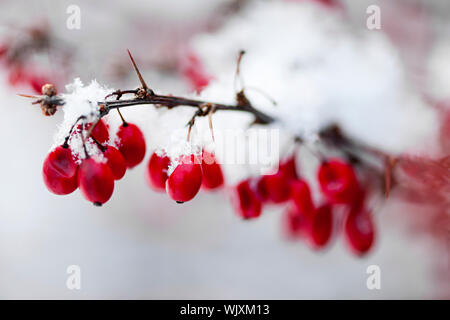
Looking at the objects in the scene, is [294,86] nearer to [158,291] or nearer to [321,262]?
[321,262]

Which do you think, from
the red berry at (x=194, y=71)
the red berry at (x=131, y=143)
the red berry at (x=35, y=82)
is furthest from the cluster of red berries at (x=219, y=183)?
the red berry at (x=35, y=82)

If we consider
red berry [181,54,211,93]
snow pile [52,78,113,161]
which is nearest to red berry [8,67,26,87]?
red berry [181,54,211,93]

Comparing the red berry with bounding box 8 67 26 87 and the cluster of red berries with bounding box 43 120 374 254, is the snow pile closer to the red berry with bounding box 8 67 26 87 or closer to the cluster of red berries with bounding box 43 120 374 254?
the cluster of red berries with bounding box 43 120 374 254

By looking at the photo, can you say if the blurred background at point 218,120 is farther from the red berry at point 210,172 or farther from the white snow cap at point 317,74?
the red berry at point 210,172

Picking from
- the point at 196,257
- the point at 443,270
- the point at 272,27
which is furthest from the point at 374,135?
the point at 196,257

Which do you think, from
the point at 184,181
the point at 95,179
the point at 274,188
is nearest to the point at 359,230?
the point at 274,188

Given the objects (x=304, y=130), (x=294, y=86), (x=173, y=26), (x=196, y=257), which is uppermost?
(x=173, y=26)
